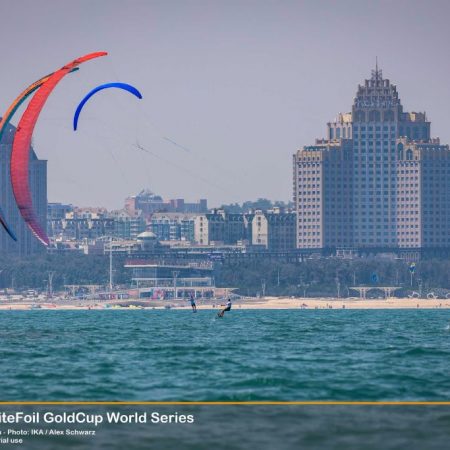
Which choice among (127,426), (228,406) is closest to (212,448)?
(127,426)

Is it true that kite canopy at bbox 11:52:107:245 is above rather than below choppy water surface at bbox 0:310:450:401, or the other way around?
above

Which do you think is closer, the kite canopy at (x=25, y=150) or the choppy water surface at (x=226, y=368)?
the choppy water surface at (x=226, y=368)

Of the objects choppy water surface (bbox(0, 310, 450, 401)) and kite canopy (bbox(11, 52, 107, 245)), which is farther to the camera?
kite canopy (bbox(11, 52, 107, 245))

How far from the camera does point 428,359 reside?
2221 inches

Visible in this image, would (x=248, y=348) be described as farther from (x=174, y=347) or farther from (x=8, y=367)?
(x=8, y=367)

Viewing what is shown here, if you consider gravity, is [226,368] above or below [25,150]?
below

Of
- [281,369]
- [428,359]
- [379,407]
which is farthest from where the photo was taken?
[428,359]

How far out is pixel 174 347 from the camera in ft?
213

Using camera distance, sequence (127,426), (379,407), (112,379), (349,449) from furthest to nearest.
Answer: (112,379) → (379,407) → (127,426) → (349,449)

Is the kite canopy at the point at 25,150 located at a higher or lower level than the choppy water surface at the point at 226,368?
higher

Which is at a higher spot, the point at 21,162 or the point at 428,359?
the point at 21,162

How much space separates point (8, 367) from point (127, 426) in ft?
58.0

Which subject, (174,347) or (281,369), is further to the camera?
(174,347)

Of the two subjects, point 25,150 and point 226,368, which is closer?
point 226,368
